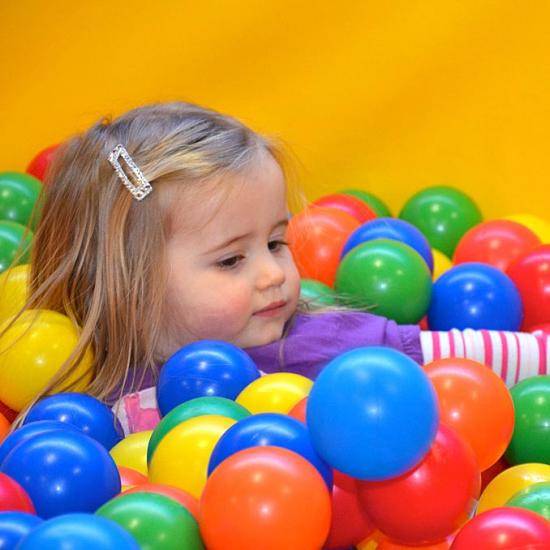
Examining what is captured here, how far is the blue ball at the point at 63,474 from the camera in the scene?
1185 mm

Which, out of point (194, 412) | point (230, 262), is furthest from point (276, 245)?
point (194, 412)

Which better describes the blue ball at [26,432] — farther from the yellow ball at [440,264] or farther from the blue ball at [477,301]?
the yellow ball at [440,264]

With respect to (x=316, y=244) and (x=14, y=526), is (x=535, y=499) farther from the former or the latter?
(x=316, y=244)

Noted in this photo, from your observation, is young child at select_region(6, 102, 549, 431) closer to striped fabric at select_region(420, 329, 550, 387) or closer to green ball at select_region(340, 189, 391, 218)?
striped fabric at select_region(420, 329, 550, 387)

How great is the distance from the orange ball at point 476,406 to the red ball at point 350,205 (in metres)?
1.06

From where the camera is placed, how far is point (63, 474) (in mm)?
1189

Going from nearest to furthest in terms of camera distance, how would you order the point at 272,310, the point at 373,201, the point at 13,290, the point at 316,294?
the point at 272,310
the point at 13,290
the point at 316,294
the point at 373,201

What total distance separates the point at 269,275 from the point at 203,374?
0.74ft

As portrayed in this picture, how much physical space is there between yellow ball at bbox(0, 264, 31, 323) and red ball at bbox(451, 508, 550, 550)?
88 centimetres

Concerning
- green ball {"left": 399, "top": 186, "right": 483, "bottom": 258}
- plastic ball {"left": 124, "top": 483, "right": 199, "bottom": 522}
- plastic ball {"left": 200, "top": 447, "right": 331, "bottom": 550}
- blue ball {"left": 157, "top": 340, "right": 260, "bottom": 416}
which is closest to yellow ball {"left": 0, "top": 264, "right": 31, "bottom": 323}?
blue ball {"left": 157, "top": 340, "right": 260, "bottom": 416}

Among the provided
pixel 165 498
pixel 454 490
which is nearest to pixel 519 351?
pixel 454 490

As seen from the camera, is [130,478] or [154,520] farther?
[130,478]

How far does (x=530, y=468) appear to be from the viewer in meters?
1.37

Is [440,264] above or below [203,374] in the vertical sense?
below
